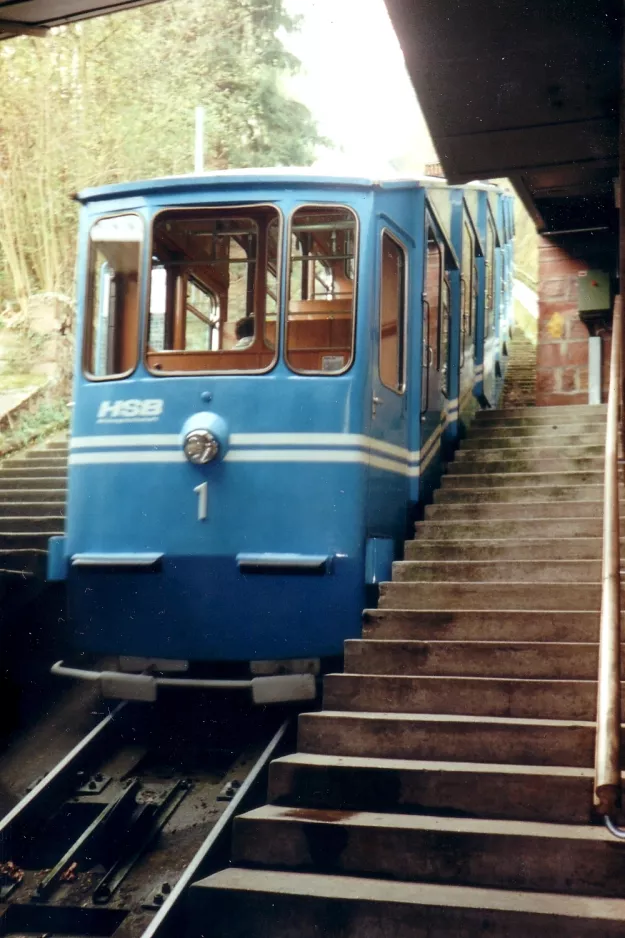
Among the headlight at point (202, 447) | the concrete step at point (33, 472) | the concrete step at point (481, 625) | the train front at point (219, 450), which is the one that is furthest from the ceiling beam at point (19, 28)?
the concrete step at point (33, 472)

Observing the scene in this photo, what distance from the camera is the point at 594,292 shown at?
1157cm

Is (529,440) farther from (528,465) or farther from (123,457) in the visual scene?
(123,457)

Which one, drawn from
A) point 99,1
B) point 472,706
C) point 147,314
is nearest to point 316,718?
point 472,706

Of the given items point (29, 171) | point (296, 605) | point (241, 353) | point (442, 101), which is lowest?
point (296, 605)

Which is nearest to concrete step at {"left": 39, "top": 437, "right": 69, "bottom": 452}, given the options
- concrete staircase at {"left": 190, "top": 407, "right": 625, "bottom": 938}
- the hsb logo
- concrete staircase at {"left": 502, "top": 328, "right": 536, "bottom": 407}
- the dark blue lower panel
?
concrete staircase at {"left": 502, "top": 328, "right": 536, "bottom": 407}

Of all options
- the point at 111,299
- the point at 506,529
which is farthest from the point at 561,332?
the point at 111,299

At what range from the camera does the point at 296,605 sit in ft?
18.6

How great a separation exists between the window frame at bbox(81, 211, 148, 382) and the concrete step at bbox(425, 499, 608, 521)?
2.33 meters

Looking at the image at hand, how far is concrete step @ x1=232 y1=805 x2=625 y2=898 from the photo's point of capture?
3852 millimetres

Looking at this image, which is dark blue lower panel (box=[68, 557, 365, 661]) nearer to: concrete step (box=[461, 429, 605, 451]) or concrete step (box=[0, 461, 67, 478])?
concrete step (box=[461, 429, 605, 451])

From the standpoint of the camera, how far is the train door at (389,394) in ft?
19.7

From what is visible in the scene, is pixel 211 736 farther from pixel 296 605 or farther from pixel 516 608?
pixel 516 608

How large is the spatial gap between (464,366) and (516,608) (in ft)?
14.1

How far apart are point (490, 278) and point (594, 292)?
1.30 m
